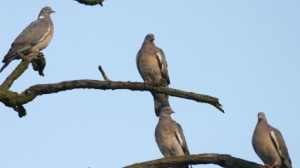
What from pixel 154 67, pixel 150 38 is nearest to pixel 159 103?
pixel 154 67

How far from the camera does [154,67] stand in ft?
29.2

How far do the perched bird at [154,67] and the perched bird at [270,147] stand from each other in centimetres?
207

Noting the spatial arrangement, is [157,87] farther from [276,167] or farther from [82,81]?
[276,167]

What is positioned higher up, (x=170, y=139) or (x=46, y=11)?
(x=46, y=11)

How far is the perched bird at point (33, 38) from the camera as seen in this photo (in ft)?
26.1

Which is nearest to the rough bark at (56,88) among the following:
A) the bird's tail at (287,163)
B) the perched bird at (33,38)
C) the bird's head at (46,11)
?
the perched bird at (33,38)

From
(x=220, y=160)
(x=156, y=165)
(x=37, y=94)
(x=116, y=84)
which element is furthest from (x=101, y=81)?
(x=220, y=160)

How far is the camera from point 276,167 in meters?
7.23

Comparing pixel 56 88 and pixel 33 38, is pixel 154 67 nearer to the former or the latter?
pixel 33 38

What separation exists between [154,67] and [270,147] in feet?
8.42

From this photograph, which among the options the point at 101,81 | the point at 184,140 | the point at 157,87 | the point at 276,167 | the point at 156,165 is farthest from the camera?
the point at 184,140

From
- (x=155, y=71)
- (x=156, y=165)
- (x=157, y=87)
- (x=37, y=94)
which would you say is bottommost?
(x=156, y=165)

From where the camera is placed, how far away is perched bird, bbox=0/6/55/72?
7.97m

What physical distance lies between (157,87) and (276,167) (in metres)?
2.19
